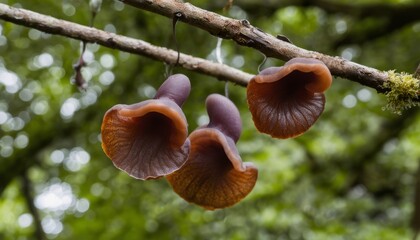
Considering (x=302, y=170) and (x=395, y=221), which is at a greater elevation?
(x=395, y=221)

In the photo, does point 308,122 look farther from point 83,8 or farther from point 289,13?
point 289,13

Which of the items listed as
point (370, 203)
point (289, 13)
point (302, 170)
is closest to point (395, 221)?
point (370, 203)

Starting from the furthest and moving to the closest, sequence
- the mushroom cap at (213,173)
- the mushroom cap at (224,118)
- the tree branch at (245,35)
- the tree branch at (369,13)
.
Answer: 1. the tree branch at (369,13)
2. the mushroom cap at (224,118)
3. the mushroom cap at (213,173)
4. the tree branch at (245,35)

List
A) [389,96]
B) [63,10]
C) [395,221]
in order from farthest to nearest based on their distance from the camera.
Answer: [395,221] < [63,10] < [389,96]

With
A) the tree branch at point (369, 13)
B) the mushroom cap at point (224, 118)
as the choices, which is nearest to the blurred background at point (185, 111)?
the tree branch at point (369, 13)

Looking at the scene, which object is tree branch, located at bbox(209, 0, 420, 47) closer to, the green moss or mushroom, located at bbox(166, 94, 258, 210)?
mushroom, located at bbox(166, 94, 258, 210)

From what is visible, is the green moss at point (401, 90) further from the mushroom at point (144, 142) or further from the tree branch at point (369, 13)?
the tree branch at point (369, 13)

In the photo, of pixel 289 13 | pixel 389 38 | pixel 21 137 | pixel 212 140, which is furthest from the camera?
pixel 289 13

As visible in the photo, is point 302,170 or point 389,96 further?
point 302,170
